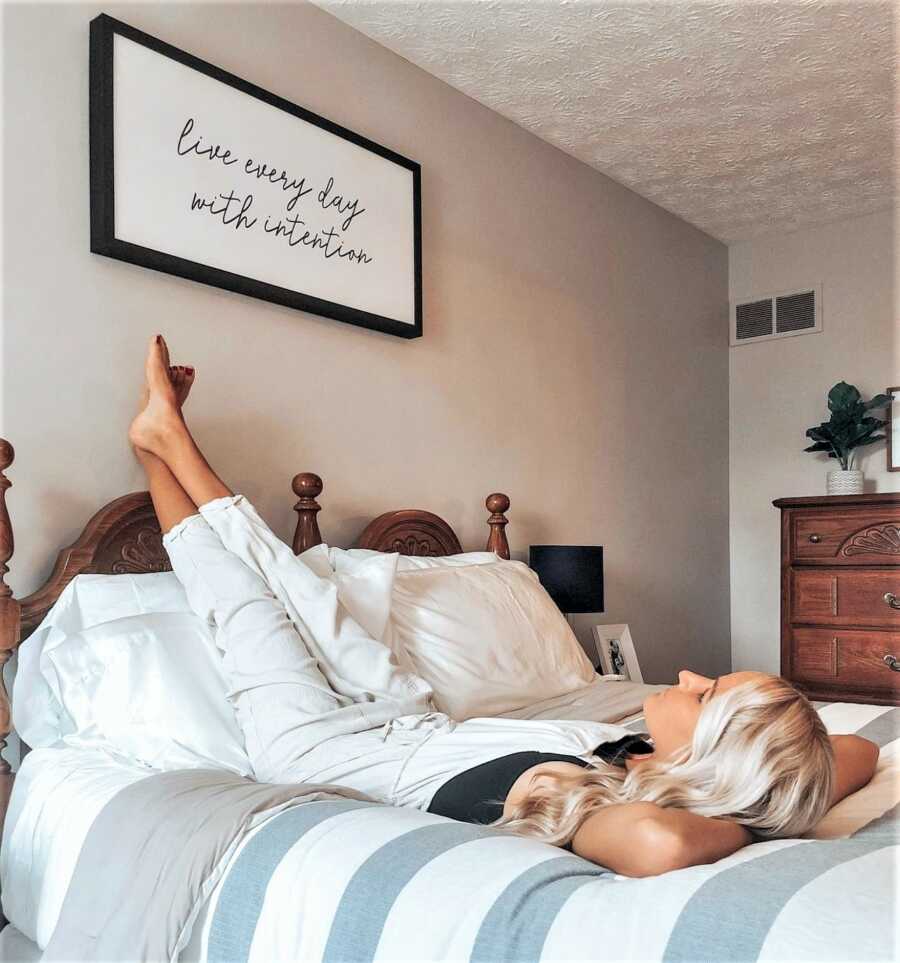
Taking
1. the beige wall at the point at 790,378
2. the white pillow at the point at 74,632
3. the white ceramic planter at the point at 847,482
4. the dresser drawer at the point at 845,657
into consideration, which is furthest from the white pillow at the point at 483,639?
the beige wall at the point at 790,378

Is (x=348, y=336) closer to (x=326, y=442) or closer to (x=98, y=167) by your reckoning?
(x=326, y=442)

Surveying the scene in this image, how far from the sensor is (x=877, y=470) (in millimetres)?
3830

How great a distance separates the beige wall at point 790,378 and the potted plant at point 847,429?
11 cm

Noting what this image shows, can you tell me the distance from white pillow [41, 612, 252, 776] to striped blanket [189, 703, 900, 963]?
447 millimetres

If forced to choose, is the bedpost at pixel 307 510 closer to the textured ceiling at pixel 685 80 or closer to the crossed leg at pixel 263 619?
the crossed leg at pixel 263 619

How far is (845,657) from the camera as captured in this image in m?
3.28

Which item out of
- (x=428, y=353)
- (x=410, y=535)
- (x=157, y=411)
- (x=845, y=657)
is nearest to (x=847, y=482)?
(x=845, y=657)

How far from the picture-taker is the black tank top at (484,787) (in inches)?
50.1

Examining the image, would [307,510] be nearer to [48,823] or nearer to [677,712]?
[48,823]

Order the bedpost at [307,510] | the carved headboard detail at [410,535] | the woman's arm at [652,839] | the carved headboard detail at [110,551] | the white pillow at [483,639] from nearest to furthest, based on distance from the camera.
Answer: the woman's arm at [652,839] < the carved headboard detail at [110,551] < the white pillow at [483,639] < the bedpost at [307,510] < the carved headboard detail at [410,535]

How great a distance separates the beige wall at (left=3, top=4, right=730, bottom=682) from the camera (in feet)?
6.00

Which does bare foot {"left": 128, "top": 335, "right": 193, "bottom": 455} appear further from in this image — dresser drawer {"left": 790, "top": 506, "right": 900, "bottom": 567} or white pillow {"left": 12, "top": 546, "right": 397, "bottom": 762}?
dresser drawer {"left": 790, "top": 506, "right": 900, "bottom": 567}

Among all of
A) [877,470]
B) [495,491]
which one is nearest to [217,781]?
[495,491]

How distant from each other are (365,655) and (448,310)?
1.40m
